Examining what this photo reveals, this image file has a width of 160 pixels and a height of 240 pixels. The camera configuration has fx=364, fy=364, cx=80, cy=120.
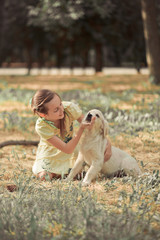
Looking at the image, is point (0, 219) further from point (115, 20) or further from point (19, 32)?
point (19, 32)

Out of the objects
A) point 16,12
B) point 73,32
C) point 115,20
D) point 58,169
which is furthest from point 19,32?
point 58,169

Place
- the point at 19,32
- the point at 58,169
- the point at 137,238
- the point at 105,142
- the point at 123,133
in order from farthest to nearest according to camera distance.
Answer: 1. the point at 19,32
2. the point at 123,133
3. the point at 58,169
4. the point at 105,142
5. the point at 137,238

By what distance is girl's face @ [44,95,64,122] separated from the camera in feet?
13.4

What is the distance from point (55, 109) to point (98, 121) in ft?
1.85

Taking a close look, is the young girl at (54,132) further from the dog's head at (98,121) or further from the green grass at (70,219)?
the green grass at (70,219)

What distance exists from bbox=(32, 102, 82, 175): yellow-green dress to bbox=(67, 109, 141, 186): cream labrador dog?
45 cm

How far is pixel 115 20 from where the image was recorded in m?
18.8

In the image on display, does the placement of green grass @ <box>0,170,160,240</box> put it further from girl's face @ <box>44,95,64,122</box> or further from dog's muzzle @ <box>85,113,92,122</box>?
girl's face @ <box>44,95,64,122</box>

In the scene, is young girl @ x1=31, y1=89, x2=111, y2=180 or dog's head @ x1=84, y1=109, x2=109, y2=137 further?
young girl @ x1=31, y1=89, x2=111, y2=180

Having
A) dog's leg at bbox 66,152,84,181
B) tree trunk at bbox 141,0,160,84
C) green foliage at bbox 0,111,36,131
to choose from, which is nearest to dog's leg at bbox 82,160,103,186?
dog's leg at bbox 66,152,84,181

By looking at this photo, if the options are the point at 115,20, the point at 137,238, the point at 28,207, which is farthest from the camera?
the point at 115,20

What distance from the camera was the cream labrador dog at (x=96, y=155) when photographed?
388 cm

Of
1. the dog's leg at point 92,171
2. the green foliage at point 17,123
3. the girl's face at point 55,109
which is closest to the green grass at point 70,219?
the dog's leg at point 92,171

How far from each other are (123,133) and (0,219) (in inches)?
147
